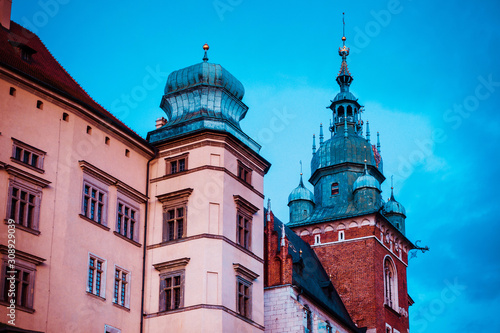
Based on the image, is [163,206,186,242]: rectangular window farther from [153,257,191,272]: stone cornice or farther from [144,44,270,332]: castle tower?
[153,257,191,272]: stone cornice

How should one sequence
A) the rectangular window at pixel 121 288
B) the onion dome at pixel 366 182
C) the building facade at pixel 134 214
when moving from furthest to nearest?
the onion dome at pixel 366 182, the rectangular window at pixel 121 288, the building facade at pixel 134 214

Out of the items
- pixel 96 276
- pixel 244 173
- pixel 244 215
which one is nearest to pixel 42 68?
pixel 96 276

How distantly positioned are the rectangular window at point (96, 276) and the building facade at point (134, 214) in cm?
5

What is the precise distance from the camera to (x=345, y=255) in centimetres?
6247

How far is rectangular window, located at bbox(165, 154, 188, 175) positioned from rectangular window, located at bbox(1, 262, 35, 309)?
10207 millimetres

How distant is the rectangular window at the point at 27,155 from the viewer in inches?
1368

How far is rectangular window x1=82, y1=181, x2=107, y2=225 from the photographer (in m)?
37.6

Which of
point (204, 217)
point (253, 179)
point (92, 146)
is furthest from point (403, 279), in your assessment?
point (92, 146)

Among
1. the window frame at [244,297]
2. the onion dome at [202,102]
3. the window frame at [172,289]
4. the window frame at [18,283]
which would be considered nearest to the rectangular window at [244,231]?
the window frame at [244,297]

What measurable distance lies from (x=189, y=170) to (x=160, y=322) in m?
7.05

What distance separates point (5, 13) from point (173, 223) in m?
11.8

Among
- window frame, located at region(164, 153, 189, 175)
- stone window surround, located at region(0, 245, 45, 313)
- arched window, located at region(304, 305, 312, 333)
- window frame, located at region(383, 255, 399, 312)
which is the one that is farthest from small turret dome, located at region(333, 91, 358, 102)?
stone window surround, located at region(0, 245, 45, 313)

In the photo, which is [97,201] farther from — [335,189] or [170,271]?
[335,189]

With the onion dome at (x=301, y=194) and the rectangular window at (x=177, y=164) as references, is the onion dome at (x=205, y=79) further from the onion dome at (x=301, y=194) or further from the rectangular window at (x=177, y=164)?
the onion dome at (x=301, y=194)
